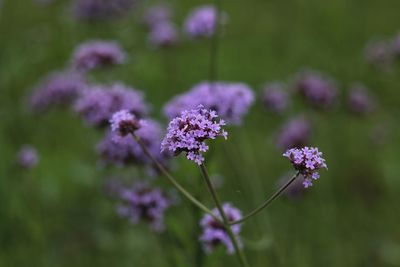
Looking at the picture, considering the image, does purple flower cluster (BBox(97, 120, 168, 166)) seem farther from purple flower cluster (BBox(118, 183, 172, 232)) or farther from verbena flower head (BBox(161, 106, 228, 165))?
verbena flower head (BBox(161, 106, 228, 165))

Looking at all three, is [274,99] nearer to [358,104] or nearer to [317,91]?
[317,91]

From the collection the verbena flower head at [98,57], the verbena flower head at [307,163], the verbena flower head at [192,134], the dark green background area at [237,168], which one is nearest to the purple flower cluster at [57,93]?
the dark green background area at [237,168]

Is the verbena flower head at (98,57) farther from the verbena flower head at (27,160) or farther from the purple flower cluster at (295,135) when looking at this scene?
the purple flower cluster at (295,135)

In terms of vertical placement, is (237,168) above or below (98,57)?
below

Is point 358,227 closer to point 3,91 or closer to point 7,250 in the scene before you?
point 7,250

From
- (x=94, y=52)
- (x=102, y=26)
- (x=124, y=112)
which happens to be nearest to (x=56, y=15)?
(x=102, y=26)

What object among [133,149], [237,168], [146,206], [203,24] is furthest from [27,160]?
[203,24]
